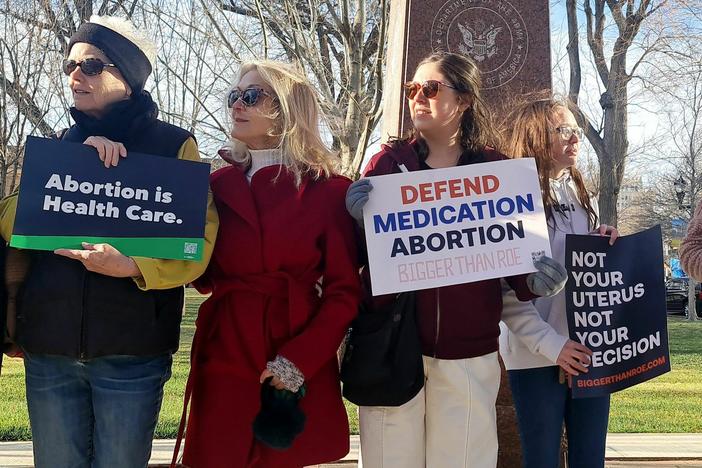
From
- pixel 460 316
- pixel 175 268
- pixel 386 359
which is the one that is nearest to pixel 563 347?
pixel 460 316

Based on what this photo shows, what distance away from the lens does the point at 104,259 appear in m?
Answer: 2.29

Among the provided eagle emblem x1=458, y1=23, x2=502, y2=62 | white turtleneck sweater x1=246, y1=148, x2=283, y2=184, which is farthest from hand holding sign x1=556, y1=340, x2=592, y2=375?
eagle emblem x1=458, y1=23, x2=502, y2=62

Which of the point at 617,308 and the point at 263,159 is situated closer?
the point at 263,159

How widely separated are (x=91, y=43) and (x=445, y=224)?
1.38 metres

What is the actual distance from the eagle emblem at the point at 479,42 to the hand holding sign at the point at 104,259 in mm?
2889

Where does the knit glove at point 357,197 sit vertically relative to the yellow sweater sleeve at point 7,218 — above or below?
above

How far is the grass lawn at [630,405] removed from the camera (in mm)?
6082

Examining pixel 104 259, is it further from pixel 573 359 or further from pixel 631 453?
pixel 631 453

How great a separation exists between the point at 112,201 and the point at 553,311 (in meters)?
1.72

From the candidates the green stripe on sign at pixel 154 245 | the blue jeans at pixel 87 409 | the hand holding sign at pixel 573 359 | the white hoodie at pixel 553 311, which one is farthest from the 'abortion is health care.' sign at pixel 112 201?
the hand holding sign at pixel 573 359

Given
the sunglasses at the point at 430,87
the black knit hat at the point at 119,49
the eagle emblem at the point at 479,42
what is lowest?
the sunglasses at the point at 430,87

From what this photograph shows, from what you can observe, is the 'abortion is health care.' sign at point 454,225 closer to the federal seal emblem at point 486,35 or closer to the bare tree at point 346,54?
the federal seal emblem at point 486,35

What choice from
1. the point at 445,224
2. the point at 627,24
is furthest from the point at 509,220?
the point at 627,24

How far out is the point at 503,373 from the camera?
3967 mm
